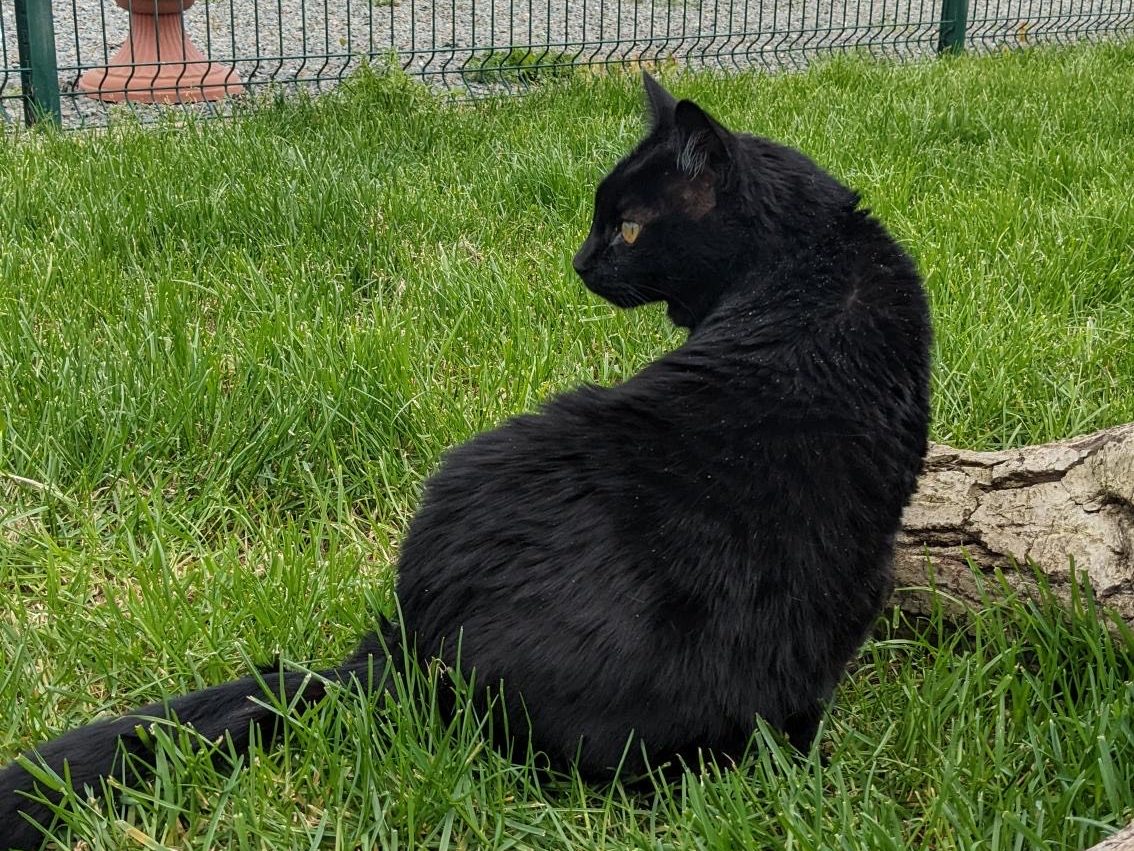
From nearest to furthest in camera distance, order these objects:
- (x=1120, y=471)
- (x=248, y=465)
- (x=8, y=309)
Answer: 1. (x=1120, y=471)
2. (x=248, y=465)
3. (x=8, y=309)

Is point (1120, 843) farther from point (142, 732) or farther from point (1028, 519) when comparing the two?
point (142, 732)

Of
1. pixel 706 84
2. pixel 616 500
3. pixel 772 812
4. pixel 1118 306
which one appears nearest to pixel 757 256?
pixel 616 500

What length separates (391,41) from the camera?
255 inches

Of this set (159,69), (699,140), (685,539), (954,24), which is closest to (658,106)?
(699,140)

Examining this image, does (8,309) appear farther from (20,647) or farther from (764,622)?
(764,622)

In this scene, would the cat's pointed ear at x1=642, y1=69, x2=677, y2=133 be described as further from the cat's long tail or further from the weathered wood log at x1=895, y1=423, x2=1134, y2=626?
the cat's long tail

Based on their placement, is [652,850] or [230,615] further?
[230,615]

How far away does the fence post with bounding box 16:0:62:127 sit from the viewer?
15.4ft

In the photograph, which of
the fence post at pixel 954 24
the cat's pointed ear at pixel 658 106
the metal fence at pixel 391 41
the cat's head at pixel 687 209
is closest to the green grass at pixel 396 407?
the cat's head at pixel 687 209

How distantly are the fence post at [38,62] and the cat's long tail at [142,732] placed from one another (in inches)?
146

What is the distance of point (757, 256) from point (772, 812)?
0.88 metres

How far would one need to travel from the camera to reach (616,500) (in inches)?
64.8

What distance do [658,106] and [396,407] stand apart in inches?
32.9

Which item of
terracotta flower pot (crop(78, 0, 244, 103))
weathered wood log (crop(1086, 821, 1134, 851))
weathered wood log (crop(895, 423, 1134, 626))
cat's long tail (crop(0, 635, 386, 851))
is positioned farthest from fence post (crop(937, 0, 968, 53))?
weathered wood log (crop(1086, 821, 1134, 851))
